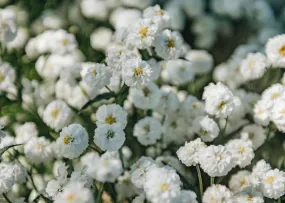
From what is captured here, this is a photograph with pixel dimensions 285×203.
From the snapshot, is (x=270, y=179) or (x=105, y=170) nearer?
(x=105, y=170)

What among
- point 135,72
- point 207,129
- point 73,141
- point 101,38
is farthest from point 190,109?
point 101,38

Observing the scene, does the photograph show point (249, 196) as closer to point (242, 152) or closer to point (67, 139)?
point (242, 152)

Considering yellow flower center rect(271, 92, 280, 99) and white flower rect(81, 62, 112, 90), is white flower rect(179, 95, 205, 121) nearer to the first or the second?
yellow flower center rect(271, 92, 280, 99)

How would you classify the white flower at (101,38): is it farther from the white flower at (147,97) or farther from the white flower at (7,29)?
the white flower at (147,97)

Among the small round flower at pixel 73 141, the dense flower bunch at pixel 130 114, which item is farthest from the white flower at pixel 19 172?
the small round flower at pixel 73 141

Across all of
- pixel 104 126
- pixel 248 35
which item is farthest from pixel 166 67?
pixel 248 35

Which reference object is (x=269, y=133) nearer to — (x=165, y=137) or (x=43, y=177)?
(x=165, y=137)

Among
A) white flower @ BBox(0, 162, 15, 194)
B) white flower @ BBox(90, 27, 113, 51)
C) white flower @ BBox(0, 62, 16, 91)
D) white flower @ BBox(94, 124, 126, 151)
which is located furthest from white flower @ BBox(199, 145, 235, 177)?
white flower @ BBox(90, 27, 113, 51)
